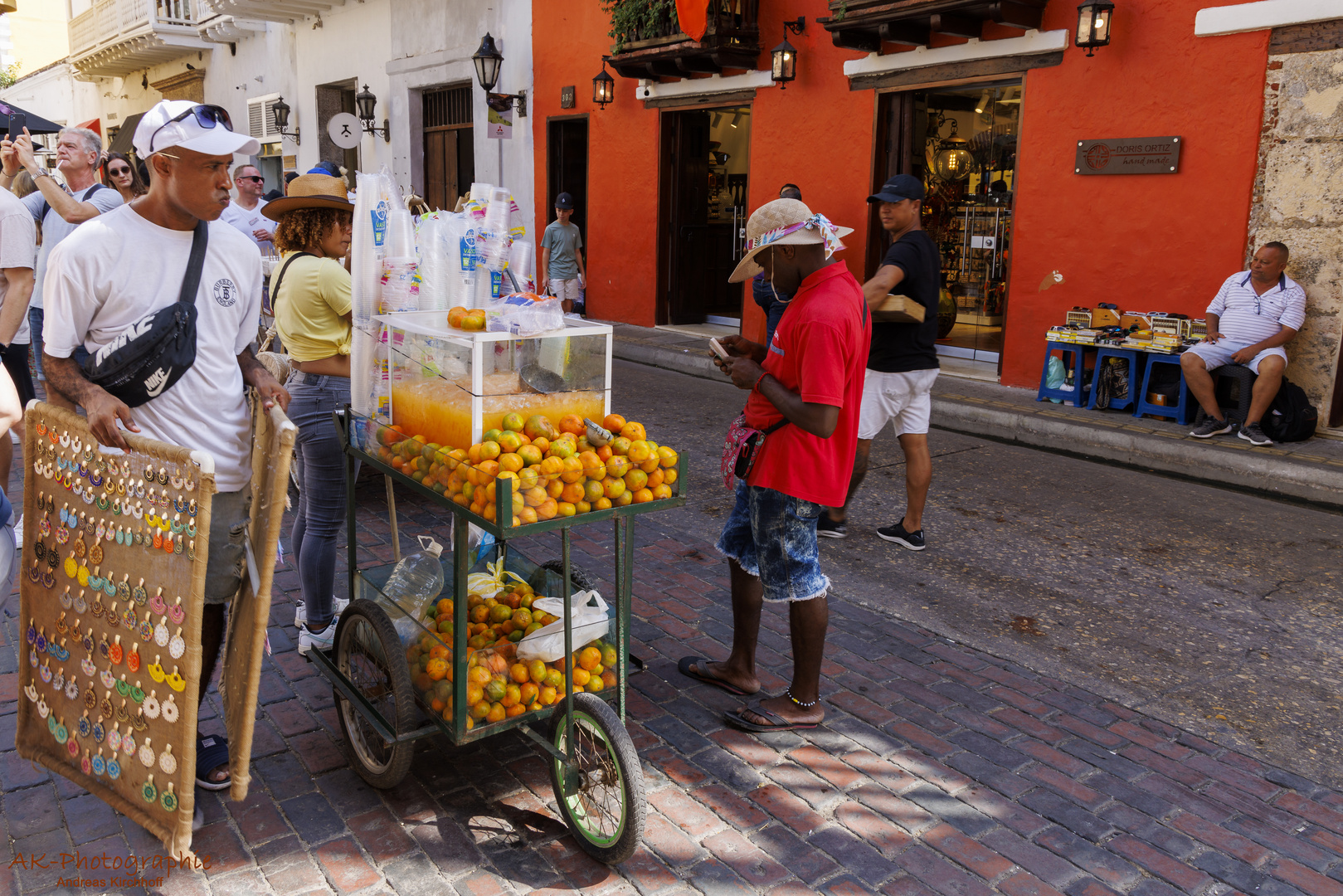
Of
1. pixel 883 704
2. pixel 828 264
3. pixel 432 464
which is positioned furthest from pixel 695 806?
pixel 828 264

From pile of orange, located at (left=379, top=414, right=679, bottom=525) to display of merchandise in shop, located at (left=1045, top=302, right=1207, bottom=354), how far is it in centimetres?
686

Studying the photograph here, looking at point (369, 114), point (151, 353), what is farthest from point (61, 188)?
point (369, 114)

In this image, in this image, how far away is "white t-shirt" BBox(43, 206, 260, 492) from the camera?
105 inches

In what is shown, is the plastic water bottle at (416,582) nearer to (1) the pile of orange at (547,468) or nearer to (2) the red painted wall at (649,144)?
(1) the pile of orange at (547,468)

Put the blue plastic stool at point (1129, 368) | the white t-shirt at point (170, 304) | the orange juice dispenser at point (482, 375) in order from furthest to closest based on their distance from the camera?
the blue plastic stool at point (1129, 368)
the orange juice dispenser at point (482, 375)
the white t-shirt at point (170, 304)

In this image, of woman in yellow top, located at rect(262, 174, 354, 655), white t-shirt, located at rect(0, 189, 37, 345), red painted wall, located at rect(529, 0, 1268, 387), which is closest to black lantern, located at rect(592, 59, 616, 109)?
red painted wall, located at rect(529, 0, 1268, 387)

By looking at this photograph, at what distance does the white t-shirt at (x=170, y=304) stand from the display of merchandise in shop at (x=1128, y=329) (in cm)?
766

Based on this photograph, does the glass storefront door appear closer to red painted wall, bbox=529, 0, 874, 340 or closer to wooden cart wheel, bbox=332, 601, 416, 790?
red painted wall, bbox=529, 0, 874, 340

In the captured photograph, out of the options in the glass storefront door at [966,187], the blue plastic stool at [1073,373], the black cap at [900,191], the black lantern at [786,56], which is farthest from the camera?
the black lantern at [786,56]

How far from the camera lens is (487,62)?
1552 cm

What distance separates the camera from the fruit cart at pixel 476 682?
274cm

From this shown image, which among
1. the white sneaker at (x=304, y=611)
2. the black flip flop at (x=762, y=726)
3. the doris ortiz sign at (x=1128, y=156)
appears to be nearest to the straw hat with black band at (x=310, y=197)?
the white sneaker at (x=304, y=611)

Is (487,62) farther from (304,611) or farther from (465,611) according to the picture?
(465,611)

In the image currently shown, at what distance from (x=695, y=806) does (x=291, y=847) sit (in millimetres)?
1197
